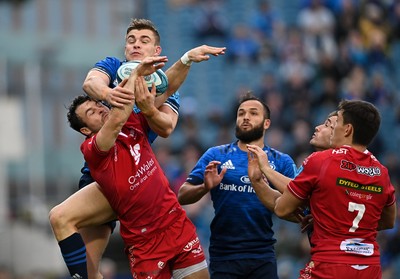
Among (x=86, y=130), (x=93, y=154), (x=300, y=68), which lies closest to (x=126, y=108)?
(x=93, y=154)

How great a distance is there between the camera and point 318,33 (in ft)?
59.3

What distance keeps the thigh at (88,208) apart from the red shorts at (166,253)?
35 centimetres

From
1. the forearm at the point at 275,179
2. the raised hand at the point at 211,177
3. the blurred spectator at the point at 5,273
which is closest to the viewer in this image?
the forearm at the point at 275,179

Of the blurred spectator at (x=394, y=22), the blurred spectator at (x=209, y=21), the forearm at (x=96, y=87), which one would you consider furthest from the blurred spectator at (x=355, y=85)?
the forearm at (x=96, y=87)

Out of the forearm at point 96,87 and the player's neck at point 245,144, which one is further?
the player's neck at point 245,144

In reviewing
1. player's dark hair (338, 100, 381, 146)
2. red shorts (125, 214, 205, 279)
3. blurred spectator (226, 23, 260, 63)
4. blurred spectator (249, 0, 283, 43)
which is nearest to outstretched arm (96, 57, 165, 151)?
red shorts (125, 214, 205, 279)

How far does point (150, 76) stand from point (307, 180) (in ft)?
4.78

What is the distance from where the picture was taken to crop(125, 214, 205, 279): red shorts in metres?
7.21

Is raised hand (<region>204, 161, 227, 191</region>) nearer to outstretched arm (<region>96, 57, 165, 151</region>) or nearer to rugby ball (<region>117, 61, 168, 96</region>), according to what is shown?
rugby ball (<region>117, 61, 168, 96</region>)

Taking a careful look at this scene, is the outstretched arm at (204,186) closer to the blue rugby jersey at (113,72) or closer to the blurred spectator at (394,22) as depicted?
the blue rugby jersey at (113,72)

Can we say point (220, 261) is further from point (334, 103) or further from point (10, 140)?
point (10, 140)

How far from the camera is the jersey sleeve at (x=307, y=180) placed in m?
6.80

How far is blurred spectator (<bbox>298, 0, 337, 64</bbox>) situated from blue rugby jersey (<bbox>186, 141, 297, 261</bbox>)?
10.0 m

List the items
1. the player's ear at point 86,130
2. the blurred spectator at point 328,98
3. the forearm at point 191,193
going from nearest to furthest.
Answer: the player's ear at point 86,130 < the forearm at point 191,193 < the blurred spectator at point 328,98
